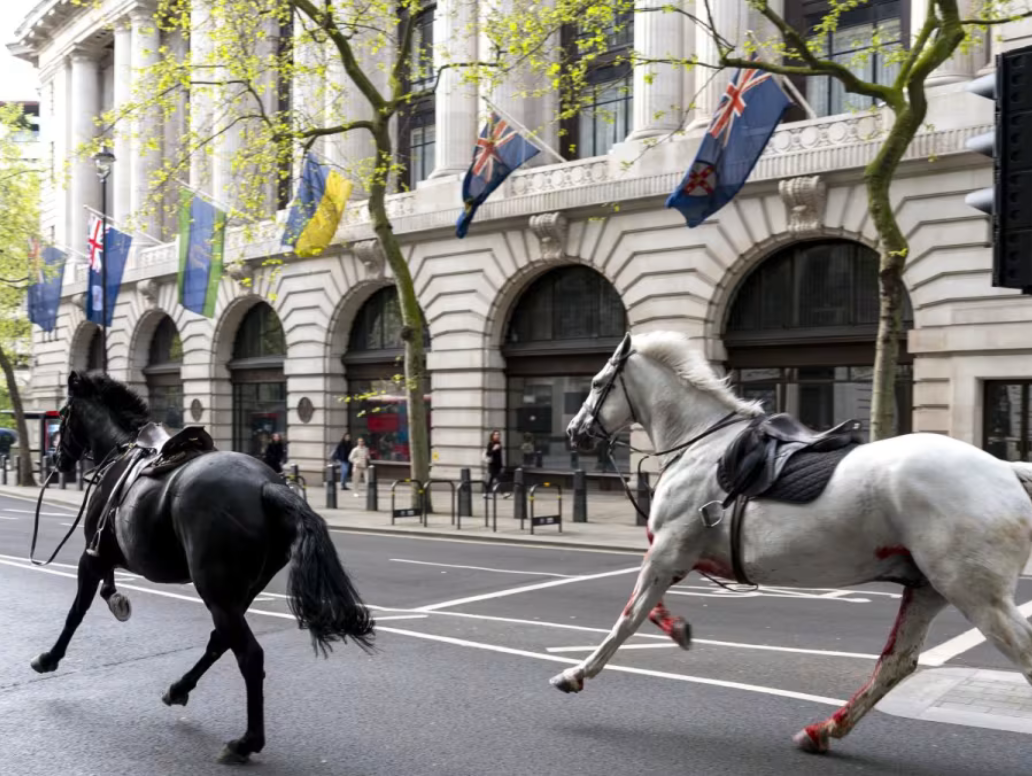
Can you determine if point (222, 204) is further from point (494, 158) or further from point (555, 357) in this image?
point (494, 158)

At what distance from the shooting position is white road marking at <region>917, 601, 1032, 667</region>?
801 cm

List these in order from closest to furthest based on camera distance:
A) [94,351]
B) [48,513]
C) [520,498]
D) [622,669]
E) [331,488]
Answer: [622,669] → [520,498] → [48,513] → [331,488] → [94,351]

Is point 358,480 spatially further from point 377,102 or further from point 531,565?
point 531,565

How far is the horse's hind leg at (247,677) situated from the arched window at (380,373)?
26.8 meters

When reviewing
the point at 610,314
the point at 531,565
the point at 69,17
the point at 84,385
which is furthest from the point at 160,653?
the point at 69,17

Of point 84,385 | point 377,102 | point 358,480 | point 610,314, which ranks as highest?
point 377,102

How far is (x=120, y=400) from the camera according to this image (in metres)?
7.86

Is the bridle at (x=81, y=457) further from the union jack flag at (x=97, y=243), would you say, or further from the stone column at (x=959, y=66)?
the union jack flag at (x=97, y=243)

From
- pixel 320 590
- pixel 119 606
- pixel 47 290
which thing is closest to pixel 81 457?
pixel 119 606

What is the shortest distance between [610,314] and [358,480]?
9269 mm

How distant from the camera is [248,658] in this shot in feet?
18.9

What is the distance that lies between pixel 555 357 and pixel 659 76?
320 inches

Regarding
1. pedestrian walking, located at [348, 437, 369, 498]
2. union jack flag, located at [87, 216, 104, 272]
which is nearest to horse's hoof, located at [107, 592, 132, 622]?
pedestrian walking, located at [348, 437, 369, 498]

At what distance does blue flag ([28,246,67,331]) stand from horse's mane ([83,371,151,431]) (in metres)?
33.7
